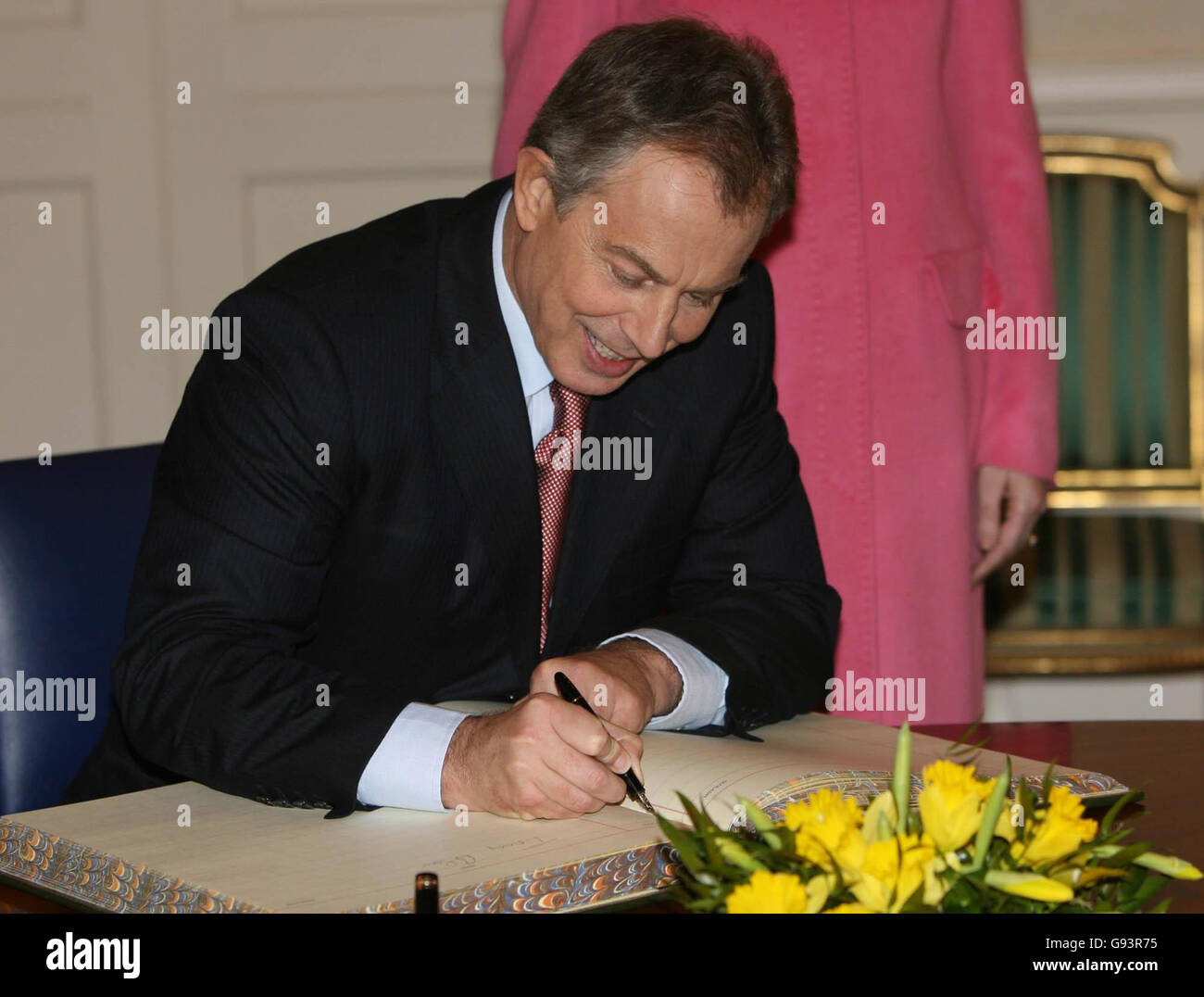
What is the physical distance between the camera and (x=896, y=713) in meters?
2.27

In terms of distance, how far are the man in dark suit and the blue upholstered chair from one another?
57mm

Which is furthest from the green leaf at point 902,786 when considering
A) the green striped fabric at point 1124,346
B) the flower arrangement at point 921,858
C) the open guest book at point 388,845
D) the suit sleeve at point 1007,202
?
the green striped fabric at point 1124,346

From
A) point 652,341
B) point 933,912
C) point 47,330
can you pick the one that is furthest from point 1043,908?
point 47,330

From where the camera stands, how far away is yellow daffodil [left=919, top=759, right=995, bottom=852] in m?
0.83

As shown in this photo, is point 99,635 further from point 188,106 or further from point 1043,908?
point 188,106

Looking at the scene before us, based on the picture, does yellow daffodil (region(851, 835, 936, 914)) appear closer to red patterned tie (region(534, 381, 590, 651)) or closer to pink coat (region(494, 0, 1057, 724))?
red patterned tie (region(534, 381, 590, 651))

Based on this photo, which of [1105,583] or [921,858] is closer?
[921,858]

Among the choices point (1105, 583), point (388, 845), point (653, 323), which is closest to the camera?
point (388, 845)

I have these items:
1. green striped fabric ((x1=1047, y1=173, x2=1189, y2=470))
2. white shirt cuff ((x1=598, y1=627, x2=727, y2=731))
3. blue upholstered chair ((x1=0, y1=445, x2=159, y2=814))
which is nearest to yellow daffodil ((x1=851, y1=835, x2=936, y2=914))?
white shirt cuff ((x1=598, y1=627, x2=727, y2=731))

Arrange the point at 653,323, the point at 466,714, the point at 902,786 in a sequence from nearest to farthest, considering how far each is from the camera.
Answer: the point at 902,786
the point at 466,714
the point at 653,323

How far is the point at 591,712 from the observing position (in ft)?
4.69

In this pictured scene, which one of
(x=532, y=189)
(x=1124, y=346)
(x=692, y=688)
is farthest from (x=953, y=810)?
(x=1124, y=346)

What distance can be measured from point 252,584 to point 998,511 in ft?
3.93

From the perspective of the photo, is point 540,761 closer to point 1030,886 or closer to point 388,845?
point 388,845
